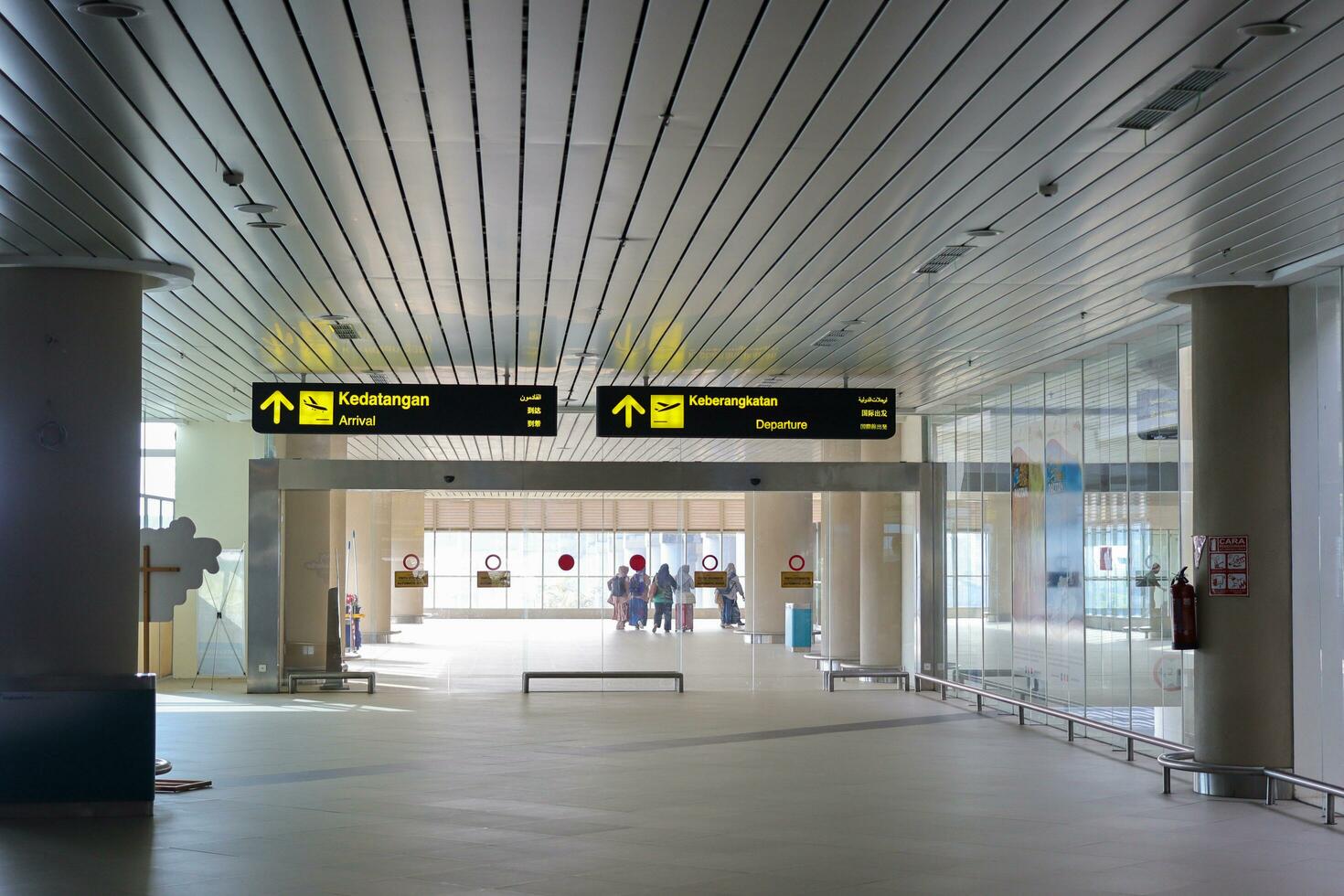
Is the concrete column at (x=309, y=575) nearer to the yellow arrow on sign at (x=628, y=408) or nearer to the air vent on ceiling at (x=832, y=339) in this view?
the yellow arrow on sign at (x=628, y=408)

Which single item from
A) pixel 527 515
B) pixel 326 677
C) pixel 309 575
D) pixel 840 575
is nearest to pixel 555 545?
pixel 527 515

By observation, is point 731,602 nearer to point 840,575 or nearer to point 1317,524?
point 840,575

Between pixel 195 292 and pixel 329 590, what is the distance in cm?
912

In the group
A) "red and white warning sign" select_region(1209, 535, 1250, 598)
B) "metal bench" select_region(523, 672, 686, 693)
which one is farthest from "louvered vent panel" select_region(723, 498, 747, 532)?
"red and white warning sign" select_region(1209, 535, 1250, 598)

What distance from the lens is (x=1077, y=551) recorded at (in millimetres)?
14164

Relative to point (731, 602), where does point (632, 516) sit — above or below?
above

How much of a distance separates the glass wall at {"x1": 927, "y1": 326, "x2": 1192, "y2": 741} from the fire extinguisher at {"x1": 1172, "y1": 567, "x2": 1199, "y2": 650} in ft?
5.93

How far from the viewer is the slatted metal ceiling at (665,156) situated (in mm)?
5344

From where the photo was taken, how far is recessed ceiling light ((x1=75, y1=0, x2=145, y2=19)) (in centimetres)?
504

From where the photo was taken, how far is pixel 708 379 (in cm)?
1605

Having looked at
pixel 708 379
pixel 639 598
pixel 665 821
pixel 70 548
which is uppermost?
pixel 708 379

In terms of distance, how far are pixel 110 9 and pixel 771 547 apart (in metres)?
16.4

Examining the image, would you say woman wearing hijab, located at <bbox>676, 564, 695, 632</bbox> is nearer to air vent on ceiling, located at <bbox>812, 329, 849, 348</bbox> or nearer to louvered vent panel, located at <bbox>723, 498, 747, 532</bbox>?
louvered vent panel, located at <bbox>723, 498, 747, 532</bbox>

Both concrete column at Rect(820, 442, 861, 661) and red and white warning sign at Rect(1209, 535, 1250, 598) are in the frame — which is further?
concrete column at Rect(820, 442, 861, 661)
